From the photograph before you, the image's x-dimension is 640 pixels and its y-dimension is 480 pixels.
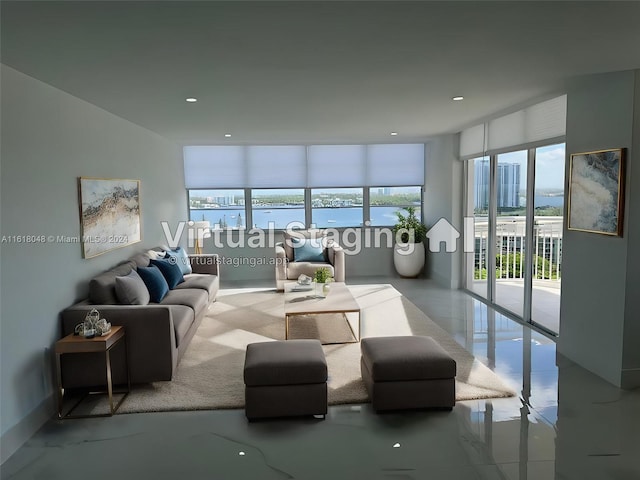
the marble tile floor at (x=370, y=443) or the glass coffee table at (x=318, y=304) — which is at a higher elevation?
the glass coffee table at (x=318, y=304)

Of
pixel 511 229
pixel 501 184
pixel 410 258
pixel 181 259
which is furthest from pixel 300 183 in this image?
pixel 511 229

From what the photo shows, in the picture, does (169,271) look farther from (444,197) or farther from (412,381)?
(444,197)

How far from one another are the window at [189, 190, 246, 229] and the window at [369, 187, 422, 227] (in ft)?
8.10

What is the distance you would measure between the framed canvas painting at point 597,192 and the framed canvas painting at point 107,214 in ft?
14.7

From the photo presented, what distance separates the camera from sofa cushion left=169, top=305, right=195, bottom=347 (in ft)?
13.8

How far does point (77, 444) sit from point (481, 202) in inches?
231

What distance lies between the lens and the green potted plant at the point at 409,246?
8547mm

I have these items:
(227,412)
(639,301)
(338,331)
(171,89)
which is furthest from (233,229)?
(639,301)

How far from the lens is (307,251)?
7.78 metres

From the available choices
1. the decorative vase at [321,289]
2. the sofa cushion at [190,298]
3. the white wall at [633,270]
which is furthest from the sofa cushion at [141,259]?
the white wall at [633,270]

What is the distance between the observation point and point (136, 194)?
19.3 feet

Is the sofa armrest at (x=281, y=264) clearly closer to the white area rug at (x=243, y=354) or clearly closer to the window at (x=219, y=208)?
the white area rug at (x=243, y=354)

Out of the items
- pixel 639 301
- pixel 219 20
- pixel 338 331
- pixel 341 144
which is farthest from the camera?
pixel 341 144

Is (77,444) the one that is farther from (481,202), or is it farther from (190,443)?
(481,202)
